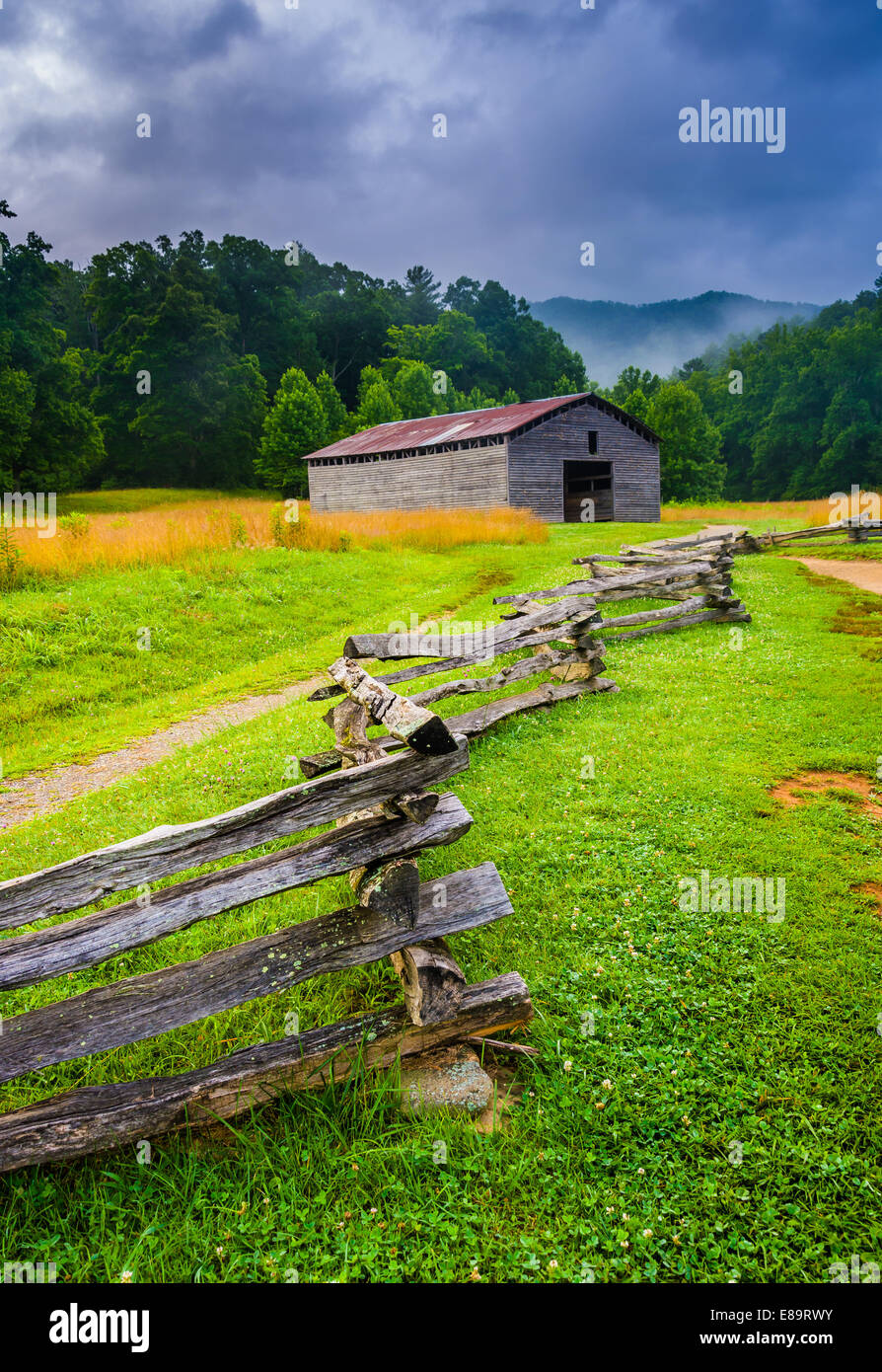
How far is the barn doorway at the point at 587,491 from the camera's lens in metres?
39.4

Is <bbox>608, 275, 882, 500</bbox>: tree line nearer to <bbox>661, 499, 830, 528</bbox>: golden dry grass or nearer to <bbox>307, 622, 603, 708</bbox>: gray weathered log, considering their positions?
<bbox>661, 499, 830, 528</bbox>: golden dry grass

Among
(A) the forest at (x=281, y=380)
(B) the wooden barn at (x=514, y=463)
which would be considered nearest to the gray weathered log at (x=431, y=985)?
(B) the wooden barn at (x=514, y=463)

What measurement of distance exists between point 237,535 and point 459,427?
21973 mm

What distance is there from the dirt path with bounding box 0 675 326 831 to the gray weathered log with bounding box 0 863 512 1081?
4488 millimetres

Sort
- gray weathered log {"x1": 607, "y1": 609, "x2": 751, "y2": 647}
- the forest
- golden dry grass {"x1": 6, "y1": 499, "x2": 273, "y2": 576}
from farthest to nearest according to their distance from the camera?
1. the forest
2. golden dry grass {"x1": 6, "y1": 499, "x2": 273, "y2": 576}
3. gray weathered log {"x1": 607, "y1": 609, "x2": 751, "y2": 647}

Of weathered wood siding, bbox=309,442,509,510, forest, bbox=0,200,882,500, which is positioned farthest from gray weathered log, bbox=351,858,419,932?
forest, bbox=0,200,882,500

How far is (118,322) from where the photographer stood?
70.4 m

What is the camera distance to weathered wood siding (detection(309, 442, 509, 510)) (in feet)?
115

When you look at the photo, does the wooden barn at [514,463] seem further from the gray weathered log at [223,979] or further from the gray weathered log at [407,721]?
the gray weathered log at [223,979]

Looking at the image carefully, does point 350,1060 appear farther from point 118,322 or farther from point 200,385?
point 118,322

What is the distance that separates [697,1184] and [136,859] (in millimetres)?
2728

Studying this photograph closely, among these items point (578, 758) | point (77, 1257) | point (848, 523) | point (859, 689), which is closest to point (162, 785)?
point (578, 758)

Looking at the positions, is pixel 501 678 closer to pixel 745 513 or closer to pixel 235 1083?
pixel 235 1083

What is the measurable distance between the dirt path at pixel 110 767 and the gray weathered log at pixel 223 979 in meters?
4.49
